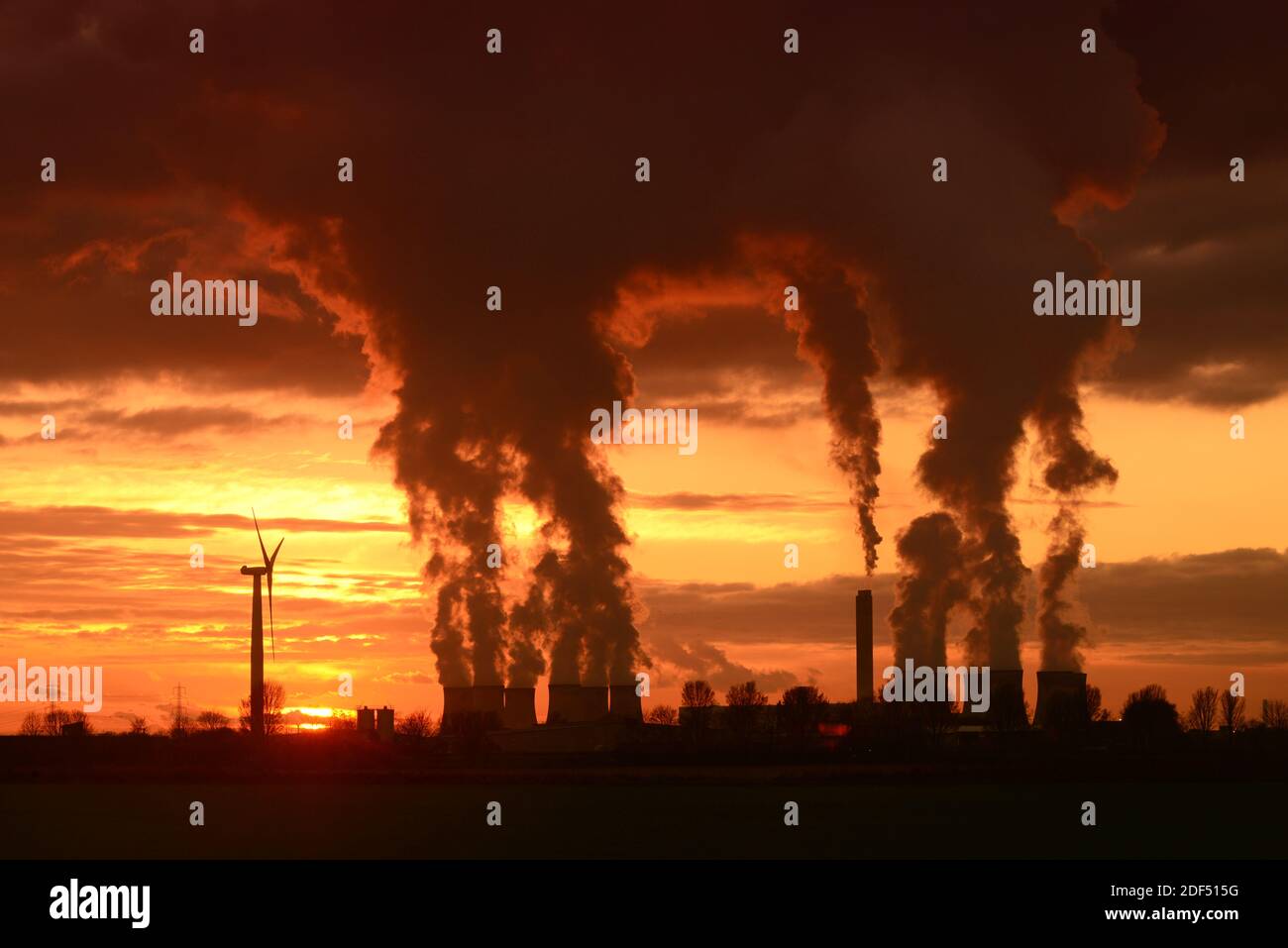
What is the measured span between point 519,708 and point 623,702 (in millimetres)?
10858

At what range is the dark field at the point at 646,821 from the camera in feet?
314

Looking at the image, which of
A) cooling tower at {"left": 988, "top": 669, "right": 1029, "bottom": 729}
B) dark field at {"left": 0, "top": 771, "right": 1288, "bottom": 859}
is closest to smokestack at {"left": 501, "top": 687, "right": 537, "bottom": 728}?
dark field at {"left": 0, "top": 771, "right": 1288, "bottom": 859}

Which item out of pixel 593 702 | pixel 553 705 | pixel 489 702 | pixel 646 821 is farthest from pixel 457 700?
pixel 646 821

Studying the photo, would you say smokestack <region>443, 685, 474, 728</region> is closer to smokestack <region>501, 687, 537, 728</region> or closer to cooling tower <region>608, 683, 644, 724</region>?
smokestack <region>501, 687, 537, 728</region>

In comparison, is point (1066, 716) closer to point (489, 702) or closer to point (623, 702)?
point (623, 702)

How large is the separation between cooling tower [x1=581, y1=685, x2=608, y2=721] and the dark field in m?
12.5

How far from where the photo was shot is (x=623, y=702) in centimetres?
17825

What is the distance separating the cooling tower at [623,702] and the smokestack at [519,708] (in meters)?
8.33
